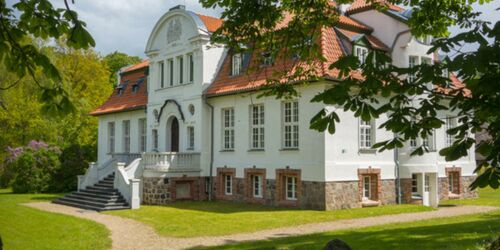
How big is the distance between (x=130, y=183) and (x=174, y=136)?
5568 mm

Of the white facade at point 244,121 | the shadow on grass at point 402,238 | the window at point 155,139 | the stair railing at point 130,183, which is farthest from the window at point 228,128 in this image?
the shadow on grass at point 402,238

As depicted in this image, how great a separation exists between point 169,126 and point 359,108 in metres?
22.5

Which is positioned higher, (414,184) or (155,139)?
(155,139)

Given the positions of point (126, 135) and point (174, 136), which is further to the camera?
point (126, 135)

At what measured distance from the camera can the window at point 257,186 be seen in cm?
2204

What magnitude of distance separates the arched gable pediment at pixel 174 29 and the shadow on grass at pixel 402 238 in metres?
13.5

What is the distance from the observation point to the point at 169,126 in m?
26.7

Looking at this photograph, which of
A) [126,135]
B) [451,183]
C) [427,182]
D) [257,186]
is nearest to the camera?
[257,186]

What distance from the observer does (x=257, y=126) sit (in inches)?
875

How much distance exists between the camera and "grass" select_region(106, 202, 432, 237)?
15227 mm

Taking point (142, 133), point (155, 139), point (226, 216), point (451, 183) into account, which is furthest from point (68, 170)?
point (451, 183)

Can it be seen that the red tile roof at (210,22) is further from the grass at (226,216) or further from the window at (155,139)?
the grass at (226,216)

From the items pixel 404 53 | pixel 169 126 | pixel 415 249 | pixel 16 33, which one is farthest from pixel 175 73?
pixel 16 33

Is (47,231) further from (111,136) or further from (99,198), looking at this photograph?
(111,136)
